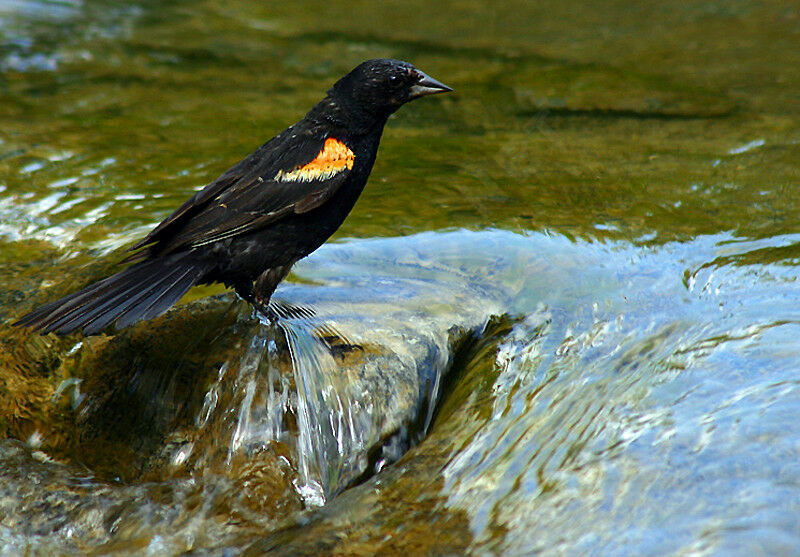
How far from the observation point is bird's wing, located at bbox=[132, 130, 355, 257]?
4012 mm

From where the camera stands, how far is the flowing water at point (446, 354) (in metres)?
2.95

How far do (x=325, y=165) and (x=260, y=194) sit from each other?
368mm

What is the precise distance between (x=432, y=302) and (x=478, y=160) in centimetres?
239

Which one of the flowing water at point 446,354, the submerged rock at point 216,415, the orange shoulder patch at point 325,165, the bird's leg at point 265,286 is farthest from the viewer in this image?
the bird's leg at point 265,286

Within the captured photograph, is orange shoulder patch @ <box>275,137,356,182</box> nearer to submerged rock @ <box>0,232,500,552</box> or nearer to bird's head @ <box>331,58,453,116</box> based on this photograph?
bird's head @ <box>331,58,453,116</box>

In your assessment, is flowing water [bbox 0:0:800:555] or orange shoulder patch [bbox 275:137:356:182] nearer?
flowing water [bbox 0:0:800:555]

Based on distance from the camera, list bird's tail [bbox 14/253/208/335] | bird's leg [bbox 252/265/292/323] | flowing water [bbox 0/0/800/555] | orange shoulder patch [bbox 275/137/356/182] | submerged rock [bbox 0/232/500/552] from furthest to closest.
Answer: bird's leg [bbox 252/265/292/323], orange shoulder patch [bbox 275/137/356/182], bird's tail [bbox 14/253/208/335], submerged rock [bbox 0/232/500/552], flowing water [bbox 0/0/800/555]

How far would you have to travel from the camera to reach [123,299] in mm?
3691

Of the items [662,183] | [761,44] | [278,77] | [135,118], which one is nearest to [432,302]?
[662,183]

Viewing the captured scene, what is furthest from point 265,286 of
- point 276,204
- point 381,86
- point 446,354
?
point 381,86

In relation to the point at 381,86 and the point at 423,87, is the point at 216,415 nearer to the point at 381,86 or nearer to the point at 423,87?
the point at 381,86

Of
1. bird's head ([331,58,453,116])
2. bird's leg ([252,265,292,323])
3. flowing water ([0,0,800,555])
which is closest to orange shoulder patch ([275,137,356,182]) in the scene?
bird's head ([331,58,453,116])

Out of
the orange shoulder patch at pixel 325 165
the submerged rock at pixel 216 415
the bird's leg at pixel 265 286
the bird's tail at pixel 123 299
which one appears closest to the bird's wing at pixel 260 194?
the orange shoulder patch at pixel 325 165

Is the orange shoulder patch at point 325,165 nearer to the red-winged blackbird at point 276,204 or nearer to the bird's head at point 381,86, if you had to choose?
the red-winged blackbird at point 276,204
